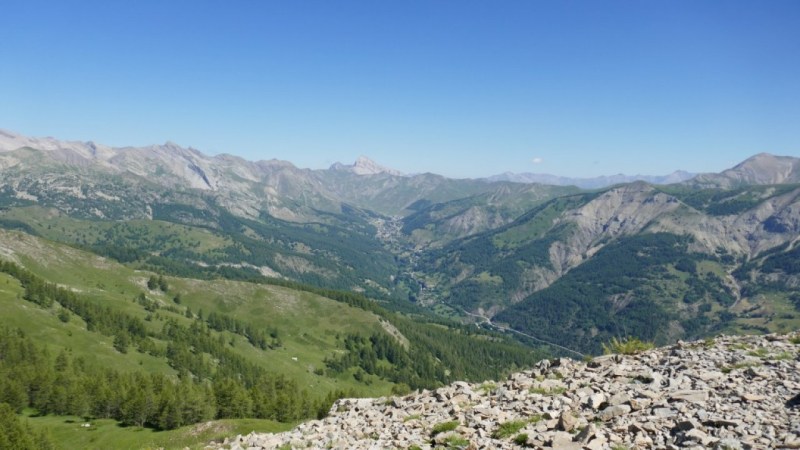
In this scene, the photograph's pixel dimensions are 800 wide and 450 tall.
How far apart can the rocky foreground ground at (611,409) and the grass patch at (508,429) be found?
6cm

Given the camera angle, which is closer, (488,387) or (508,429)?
(508,429)

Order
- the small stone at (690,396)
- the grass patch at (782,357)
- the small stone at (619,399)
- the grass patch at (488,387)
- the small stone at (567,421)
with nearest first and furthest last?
the small stone at (567,421) → the small stone at (690,396) → the small stone at (619,399) → the grass patch at (782,357) → the grass patch at (488,387)

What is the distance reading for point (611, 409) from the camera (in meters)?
24.6

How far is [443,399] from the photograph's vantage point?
33281 mm

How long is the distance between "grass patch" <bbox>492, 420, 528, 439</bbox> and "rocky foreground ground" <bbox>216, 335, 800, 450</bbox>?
0.06m

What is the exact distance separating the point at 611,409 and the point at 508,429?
5.63m

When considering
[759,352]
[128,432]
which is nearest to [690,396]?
[759,352]

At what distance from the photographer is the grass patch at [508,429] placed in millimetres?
23703

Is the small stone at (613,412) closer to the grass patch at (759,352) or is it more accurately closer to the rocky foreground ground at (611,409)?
the rocky foreground ground at (611,409)

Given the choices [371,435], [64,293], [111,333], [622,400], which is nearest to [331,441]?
[371,435]

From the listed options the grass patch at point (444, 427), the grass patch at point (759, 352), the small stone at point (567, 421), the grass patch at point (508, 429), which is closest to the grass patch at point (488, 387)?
the grass patch at point (444, 427)

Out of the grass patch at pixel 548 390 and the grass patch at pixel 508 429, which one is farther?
the grass patch at pixel 548 390

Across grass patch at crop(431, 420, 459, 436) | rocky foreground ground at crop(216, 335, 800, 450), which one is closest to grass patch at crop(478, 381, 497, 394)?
rocky foreground ground at crop(216, 335, 800, 450)

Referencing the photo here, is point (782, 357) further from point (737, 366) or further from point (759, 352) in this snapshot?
point (737, 366)
